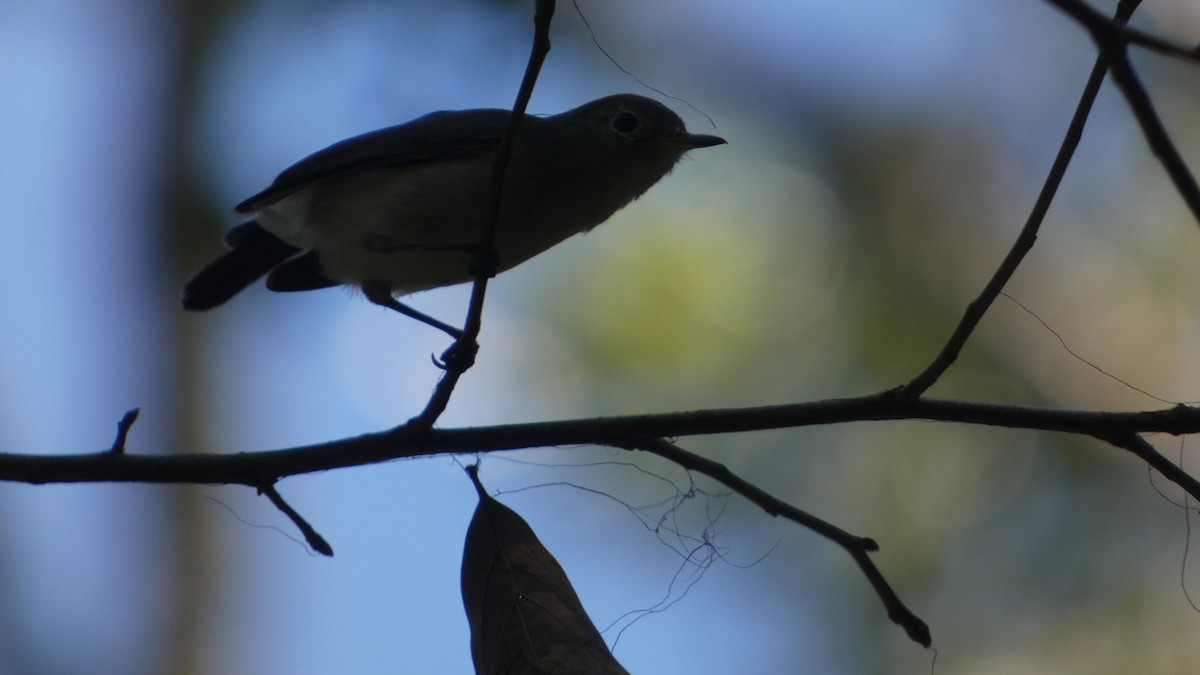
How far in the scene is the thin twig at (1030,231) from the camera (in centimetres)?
238

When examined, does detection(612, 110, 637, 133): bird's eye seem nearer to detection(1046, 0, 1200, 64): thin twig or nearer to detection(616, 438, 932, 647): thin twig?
detection(616, 438, 932, 647): thin twig

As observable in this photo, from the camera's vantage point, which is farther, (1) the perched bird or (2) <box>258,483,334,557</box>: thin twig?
(1) the perched bird

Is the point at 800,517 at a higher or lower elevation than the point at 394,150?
lower

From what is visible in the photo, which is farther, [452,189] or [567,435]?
[452,189]

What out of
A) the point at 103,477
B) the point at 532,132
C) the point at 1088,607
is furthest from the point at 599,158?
the point at 1088,607

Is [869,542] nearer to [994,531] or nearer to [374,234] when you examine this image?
[374,234]

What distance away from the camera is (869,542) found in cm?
307

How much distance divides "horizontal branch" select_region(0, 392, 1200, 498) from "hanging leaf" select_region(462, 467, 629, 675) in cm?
21

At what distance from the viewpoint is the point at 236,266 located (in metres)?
5.11

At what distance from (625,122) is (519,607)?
2.48m

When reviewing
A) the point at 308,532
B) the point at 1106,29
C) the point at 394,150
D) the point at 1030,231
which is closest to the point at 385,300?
the point at 394,150

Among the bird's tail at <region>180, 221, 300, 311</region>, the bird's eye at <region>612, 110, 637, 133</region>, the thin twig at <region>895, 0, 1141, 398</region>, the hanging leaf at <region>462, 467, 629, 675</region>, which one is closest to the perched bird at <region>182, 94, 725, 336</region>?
the bird's eye at <region>612, 110, 637, 133</region>

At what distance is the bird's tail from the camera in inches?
199

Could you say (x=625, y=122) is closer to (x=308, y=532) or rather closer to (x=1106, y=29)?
(x=308, y=532)
